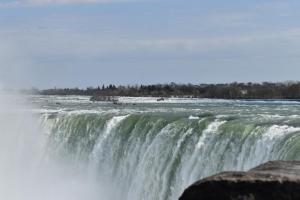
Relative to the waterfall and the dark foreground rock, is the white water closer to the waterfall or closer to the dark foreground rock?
the waterfall

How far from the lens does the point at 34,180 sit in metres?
32.0

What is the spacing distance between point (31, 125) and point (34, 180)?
4.15 meters

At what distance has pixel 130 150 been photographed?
1008 inches

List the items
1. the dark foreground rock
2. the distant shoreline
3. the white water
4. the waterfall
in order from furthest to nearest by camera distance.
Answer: the distant shoreline
the white water
the waterfall
the dark foreground rock

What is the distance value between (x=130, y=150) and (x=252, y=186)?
20.0 m

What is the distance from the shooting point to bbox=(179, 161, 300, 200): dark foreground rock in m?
5.61

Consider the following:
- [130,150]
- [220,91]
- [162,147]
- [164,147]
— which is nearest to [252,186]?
[164,147]

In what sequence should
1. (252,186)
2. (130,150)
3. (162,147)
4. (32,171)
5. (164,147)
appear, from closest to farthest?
(252,186) → (164,147) → (162,147) → (130,150) → (32,171)

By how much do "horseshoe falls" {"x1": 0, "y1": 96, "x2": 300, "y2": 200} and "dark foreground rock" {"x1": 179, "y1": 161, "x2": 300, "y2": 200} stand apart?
10.6 metres

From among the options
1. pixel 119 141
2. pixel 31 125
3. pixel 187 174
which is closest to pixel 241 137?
pixel 187 174

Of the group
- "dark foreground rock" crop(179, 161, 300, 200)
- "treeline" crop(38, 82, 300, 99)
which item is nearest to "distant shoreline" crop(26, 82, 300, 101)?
"treeline" crop(38, 82, 300, 99)

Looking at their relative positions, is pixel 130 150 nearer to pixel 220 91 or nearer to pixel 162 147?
pixel 162 147

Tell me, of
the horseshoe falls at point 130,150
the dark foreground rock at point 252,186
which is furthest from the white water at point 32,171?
the dark foreground rock at point 252,186

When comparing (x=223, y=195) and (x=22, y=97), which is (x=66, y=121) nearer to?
(x=22, y=97)
